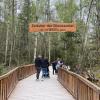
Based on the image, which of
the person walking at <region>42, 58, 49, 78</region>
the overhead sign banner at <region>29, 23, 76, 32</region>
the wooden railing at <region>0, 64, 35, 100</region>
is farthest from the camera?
the person walking at <region>42, 58, 49, 78</region>

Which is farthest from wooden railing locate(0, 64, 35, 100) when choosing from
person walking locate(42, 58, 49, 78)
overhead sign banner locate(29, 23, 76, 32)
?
overhead sign banner locate(29, 23, 76, 32)

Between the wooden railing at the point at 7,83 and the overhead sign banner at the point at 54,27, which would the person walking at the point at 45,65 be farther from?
the overhead sign banner at the point at 54,27

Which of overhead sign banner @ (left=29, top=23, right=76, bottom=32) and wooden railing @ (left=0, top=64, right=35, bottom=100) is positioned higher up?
overhead sign banner @ (left=29, top=23, right=76, bottom=32)

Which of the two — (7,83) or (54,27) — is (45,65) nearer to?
(54,27)

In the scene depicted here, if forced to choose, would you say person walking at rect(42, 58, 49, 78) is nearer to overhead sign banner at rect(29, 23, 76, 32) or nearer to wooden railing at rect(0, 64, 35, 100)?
wooden railing at rect(0, 64, 35, 100)

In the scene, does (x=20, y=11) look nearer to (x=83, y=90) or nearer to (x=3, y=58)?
(x=3, y=58)

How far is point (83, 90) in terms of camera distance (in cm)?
1233

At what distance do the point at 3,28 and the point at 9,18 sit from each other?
3.25 meters

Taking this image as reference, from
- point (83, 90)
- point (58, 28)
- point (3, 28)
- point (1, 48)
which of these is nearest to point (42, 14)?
point (3, 28)

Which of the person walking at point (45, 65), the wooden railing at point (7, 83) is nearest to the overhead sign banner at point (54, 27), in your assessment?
the person walking at point (45, 65)

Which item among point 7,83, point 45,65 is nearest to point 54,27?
point 45,65

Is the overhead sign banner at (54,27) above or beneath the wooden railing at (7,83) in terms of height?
above

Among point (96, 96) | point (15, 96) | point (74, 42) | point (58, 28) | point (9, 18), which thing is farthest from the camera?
point (9, 18)

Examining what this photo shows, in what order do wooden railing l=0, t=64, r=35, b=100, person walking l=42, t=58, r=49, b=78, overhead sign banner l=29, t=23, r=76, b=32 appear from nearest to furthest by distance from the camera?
wooden railing l=0, t=64, r=35, b=100, overhead sign banner l=29, t=23, r=76, b=32, person walking l=42, t=58, r=49, b=78
